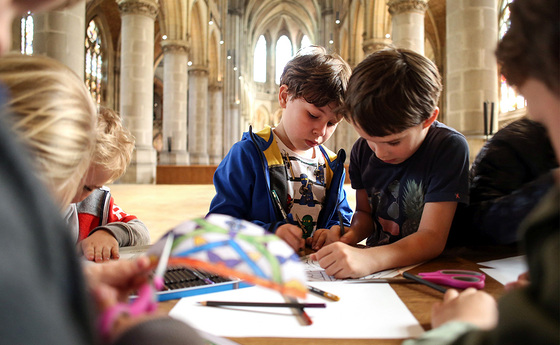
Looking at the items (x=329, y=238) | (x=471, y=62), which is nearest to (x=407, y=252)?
(x=329, y=238)

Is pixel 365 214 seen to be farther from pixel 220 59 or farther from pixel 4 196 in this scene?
pixel 220 59

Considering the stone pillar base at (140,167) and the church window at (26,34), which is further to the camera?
the church window at (26,34)

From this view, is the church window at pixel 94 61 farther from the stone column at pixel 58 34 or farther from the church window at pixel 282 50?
the church window at pixel 282 50

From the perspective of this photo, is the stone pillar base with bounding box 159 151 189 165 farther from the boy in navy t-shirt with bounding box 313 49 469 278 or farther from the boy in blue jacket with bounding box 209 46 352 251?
the boy in navy t-shirt with bounding box 313 49 469 278

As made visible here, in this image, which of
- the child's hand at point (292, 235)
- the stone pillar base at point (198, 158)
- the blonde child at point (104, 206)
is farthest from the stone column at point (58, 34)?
the stone pillar base at point (198, 158)

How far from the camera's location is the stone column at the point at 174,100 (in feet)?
46.0

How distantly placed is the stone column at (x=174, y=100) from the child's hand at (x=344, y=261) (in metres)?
13.5

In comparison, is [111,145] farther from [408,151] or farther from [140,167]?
[140,167]

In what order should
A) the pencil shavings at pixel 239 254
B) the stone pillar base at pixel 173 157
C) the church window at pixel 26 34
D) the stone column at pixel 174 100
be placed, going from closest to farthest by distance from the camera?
the pencil shavings at pixel 239 254 < the stone column at pixel 174 100 < the stone pillar base at pixel 173 157 < the church window at pixel 26 34

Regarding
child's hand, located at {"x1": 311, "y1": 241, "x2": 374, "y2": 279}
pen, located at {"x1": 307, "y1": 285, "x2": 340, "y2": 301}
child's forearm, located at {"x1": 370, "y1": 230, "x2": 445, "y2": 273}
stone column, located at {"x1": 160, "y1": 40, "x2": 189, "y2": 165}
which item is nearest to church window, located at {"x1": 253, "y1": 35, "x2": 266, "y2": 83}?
stone column, located at {"x1": 160, "y1": 40, "x2": 189, "y2": 165}

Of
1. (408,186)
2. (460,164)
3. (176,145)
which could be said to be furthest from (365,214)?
(176,145)

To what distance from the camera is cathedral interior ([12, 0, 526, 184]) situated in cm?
654

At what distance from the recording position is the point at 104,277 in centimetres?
47

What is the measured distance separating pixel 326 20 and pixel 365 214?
2954 centimetres
